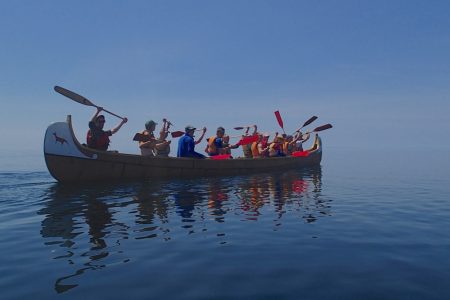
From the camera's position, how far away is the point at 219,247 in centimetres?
609

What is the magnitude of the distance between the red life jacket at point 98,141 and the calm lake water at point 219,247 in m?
3.30

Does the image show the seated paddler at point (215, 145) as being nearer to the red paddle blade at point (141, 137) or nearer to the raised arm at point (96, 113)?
the red paddle blade at point (141, 137)

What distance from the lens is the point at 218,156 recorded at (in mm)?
18969

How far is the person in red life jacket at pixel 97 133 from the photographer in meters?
14.1

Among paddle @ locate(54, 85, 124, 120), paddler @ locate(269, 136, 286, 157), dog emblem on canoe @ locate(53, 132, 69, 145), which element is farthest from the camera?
paddler @ locate(269, 136, 286, 157)

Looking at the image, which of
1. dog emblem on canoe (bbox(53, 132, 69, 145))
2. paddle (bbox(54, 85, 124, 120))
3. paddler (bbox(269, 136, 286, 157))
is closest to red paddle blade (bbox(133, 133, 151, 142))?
paddle (bbox(54, 85, 124, 120))

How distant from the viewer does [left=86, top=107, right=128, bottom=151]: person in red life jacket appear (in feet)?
46.4

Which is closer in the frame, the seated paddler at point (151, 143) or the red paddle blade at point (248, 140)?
the seated paddler at point (151, 143)

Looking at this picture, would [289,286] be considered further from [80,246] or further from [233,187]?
[233,187]

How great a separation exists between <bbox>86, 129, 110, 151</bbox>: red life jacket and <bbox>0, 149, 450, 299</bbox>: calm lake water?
3297 millimetres

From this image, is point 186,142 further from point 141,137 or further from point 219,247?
point 219,247

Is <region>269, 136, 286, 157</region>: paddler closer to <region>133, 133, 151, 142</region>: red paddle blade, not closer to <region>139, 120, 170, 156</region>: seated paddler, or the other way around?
<region>139, 120, 170, 156</region>: seated paddler

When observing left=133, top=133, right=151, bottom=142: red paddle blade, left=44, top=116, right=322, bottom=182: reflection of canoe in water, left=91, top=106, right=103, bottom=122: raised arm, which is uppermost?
left=91, top=106, right=103, bottom=122: raised arm

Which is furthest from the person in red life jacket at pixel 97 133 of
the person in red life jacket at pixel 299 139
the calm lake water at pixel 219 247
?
the person in red life jacket at pixel 299 139
